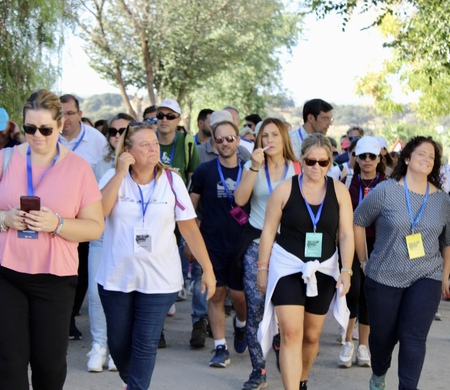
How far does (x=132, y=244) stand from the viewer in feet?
18.0

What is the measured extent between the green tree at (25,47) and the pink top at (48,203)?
911 cm

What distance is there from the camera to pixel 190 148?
28.2 ft

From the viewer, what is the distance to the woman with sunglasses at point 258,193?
6871 mm

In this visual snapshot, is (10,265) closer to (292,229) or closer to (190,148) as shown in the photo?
(292,229)

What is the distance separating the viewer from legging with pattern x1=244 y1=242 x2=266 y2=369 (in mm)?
6879

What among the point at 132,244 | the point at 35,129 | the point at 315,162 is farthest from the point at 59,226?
the point at 315,162

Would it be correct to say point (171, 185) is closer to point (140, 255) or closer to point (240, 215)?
point (140, 255)

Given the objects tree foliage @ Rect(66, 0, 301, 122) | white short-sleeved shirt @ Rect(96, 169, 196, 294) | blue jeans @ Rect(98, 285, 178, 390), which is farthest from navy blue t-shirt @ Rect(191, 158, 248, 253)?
tree foliage @ Rect(66, 0, 301, 122)

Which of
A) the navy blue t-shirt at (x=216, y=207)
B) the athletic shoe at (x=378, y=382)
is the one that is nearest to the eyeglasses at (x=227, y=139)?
the navy blue t-shirt at (x=216, y=207)

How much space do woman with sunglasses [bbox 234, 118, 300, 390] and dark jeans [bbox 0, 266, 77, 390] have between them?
2.37 meters

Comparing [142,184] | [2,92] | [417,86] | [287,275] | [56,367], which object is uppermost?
[417,86]

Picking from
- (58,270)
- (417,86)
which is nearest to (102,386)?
(58,270)

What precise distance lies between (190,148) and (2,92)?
20.0 feet

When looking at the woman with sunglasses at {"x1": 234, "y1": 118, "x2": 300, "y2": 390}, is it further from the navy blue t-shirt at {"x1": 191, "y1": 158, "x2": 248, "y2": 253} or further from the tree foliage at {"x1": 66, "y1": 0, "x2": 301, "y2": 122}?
the tree foliage at {"x1": 66, "y1": 0, "x2": 301, "y2": 122}
